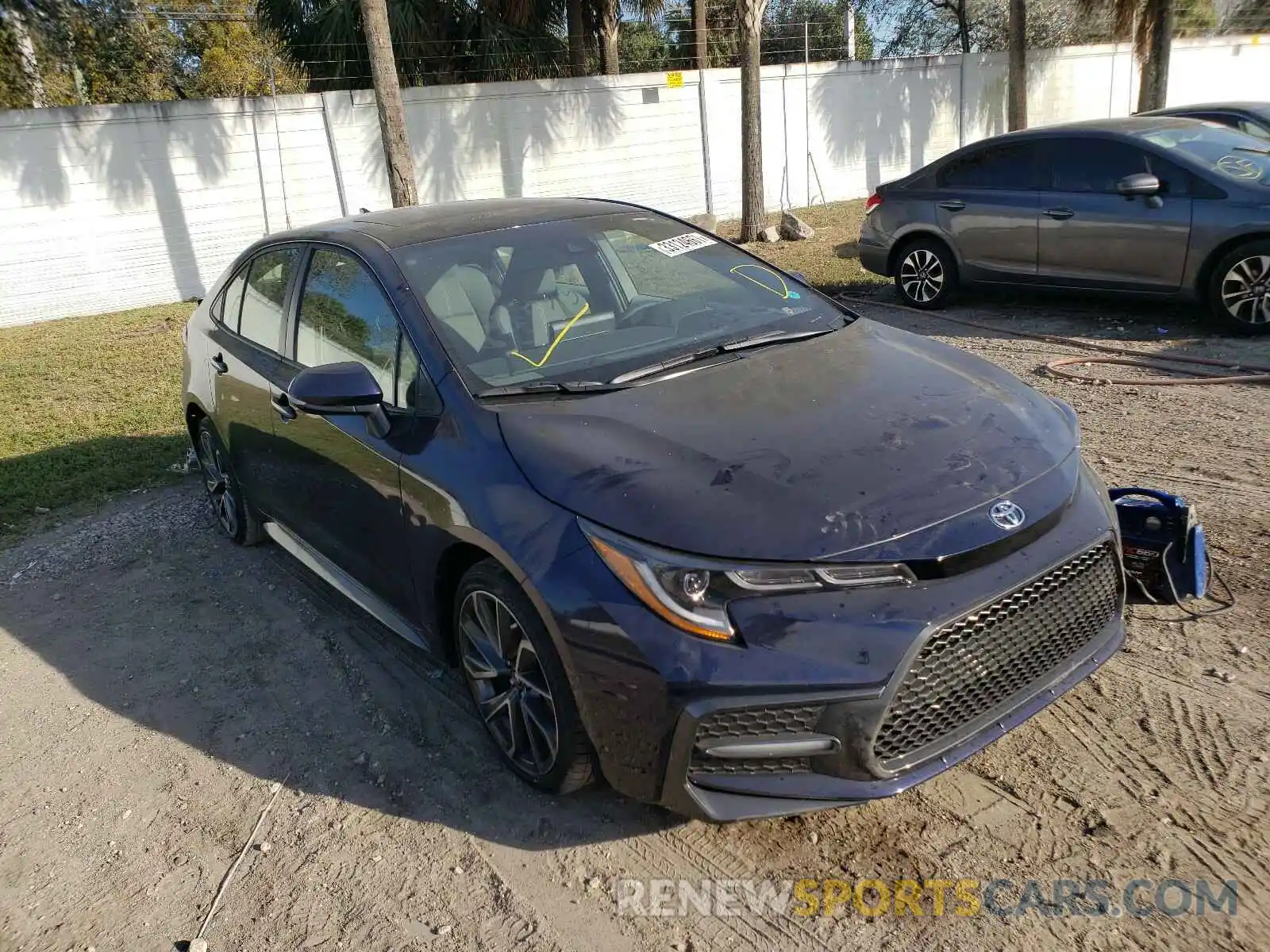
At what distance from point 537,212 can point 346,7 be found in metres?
12.9

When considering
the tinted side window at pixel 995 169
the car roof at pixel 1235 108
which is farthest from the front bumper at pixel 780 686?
the car roof at pixel 1235 108

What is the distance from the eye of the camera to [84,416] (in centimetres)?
807

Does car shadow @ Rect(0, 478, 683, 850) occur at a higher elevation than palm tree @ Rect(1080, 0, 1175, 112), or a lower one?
lower

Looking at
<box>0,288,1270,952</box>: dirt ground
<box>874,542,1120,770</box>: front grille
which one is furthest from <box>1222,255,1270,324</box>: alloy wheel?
<box>874,542,1120,770</box>: front grille

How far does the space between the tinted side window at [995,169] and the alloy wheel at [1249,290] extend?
1836mm

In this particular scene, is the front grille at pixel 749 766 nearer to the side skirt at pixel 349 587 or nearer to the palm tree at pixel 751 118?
the side skirt at pixel 349 587

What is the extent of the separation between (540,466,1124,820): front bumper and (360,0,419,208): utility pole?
1049 centimetres

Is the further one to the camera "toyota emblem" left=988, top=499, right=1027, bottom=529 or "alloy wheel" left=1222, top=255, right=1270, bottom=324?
"alloy wheel" left=1222, top=255, right=1270, bottom=324

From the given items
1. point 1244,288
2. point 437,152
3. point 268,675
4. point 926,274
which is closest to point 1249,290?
point 1244,288

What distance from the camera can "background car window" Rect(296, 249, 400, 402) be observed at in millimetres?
3566

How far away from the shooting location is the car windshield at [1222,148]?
7344 mm

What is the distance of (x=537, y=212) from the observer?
4160 mm

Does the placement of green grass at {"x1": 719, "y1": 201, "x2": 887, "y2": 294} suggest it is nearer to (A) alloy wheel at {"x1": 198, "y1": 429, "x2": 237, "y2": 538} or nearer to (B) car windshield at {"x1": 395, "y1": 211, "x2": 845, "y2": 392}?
(B) car windshield at {"x1": 395, "y1": 211, "x2": 845, "y2": 392}

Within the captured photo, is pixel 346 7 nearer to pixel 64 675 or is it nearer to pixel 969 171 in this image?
pixel 969 171
